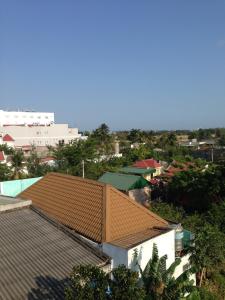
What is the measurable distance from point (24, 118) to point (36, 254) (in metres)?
83.8

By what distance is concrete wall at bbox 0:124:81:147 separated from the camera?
69438 millimetres

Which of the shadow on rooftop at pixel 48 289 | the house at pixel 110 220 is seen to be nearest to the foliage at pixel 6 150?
the house at pixel 110 220

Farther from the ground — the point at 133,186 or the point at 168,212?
the point at 133,186

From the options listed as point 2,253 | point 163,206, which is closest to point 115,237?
point 2,253

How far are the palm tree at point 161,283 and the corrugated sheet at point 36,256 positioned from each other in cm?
186

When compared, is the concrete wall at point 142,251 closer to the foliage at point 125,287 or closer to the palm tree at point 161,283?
the palm tree at point 161,283

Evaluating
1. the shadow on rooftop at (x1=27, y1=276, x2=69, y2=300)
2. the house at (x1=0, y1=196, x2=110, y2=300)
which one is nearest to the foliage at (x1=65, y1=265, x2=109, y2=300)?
the shadow on rooftop at (x1=27, y1=276, x2=69, y2=300)

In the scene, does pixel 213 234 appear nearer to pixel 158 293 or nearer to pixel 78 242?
pixel 158 293

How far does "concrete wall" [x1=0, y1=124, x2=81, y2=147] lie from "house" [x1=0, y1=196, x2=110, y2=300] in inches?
2278

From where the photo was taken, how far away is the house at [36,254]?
909cm

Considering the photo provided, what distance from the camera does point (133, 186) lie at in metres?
27.1

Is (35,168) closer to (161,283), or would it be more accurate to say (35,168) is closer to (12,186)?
(12,186)

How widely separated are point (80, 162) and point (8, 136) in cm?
2924

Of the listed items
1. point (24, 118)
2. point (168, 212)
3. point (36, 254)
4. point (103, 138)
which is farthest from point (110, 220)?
point (24, 118)
